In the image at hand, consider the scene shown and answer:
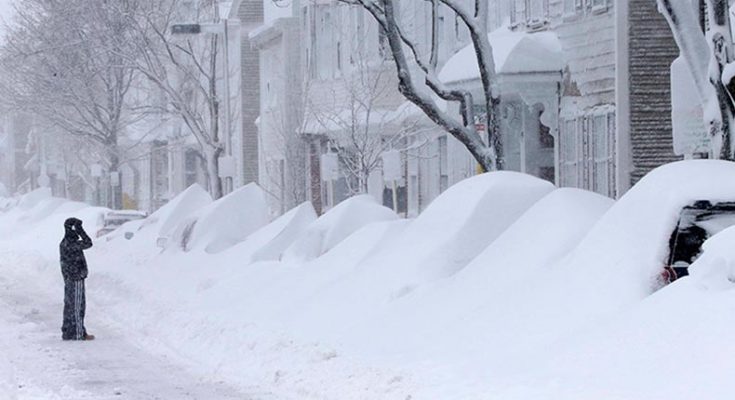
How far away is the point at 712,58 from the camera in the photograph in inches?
687

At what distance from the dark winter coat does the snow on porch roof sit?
28.4 ft

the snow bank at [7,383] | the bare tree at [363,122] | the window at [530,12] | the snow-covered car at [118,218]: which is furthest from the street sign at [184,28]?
the snow bank at [7,383]

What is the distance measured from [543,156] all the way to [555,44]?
9.32 ft

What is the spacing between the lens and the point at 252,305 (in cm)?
2155

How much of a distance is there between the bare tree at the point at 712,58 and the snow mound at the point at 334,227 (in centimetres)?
876

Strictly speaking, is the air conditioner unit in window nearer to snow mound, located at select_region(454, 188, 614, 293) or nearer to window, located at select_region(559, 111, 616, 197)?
window, located at select_region(559, 111, 616, 197)

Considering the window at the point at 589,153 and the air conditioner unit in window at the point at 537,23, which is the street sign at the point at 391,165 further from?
the air conditioner unit in window at the point at 537,23

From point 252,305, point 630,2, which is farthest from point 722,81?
point 630,2

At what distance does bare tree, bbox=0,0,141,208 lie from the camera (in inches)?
1591

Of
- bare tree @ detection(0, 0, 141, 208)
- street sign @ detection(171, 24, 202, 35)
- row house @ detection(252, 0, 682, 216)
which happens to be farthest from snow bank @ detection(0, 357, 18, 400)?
bare tree @ detection(0, 0, 141, 208)

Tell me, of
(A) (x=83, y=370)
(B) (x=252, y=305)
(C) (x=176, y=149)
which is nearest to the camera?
(A) (x=83, y=370)

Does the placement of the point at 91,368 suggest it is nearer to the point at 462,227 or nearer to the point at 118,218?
the point at 462,227

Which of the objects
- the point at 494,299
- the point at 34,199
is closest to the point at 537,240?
the point at 494,299

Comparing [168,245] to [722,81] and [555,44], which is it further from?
[722,81]
